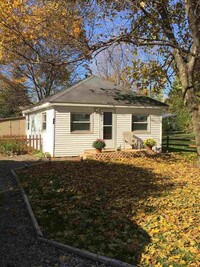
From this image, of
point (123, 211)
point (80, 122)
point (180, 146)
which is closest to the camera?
point (123, 211)

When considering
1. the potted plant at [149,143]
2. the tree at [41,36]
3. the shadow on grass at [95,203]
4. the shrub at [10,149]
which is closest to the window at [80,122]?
the tree at [41,36]

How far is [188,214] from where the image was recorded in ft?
18.2

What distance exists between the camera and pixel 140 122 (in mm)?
16641

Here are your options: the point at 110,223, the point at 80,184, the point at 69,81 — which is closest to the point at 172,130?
the point at 69,81

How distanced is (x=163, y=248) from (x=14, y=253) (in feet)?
7.10

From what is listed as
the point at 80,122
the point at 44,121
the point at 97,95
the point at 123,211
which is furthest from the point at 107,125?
the point at 123,211

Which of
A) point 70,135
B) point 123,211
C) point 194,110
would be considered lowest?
point 123,211

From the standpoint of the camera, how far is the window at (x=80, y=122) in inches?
592

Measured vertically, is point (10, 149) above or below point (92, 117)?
below

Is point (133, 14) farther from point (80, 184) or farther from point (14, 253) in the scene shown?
point (14, 253)

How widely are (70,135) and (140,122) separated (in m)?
4.30

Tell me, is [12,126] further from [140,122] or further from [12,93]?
[140,122]

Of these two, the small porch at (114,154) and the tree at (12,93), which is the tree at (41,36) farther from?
the small porch at (114,154)

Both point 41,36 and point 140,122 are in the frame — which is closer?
point 140,122
